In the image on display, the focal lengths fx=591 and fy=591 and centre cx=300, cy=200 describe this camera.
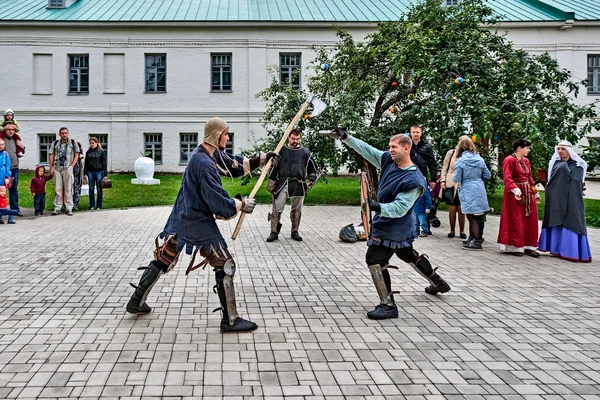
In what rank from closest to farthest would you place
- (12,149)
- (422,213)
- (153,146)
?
(422,213)
(12,149)
(153,146)

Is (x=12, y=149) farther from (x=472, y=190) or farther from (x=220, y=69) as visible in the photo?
(x=220, y=69)

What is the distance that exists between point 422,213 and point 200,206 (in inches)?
266

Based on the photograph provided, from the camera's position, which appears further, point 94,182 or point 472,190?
point 94,182

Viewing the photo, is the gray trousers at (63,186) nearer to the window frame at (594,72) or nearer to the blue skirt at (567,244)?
the blue skirt at (567,244)

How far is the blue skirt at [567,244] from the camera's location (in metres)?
9.12

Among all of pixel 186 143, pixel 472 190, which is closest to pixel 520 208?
pixel 472 190

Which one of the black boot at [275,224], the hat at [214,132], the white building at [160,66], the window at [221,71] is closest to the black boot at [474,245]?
the black boot at [275,224]

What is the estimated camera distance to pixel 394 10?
31250mm

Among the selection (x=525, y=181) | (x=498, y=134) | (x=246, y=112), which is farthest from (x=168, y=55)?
(x=525, y=181)

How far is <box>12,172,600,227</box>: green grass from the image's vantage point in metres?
16.5

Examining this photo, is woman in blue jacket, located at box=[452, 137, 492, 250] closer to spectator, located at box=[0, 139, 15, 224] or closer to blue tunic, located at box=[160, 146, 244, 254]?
blue tunic, located at box=[160, 146, 244, 254]

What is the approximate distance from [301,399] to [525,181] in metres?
6.88

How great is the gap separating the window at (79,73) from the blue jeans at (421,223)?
23475mm

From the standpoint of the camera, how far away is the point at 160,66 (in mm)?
30000
